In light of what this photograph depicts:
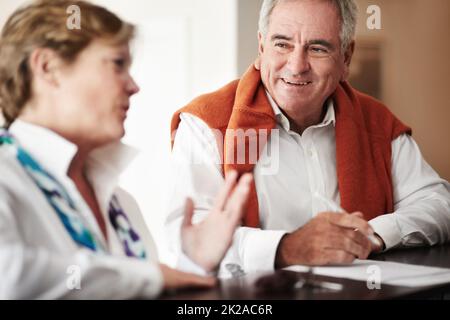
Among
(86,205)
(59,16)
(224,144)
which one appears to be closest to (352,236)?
(224,144)

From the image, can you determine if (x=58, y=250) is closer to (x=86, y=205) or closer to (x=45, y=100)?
(x=86, y=205)

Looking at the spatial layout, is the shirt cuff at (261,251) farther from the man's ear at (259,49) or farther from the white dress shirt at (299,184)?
the man's ear at (259,49)

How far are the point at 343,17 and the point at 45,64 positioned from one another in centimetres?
92

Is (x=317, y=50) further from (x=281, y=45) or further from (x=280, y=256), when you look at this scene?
(x=280, y=256)

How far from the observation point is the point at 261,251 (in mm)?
1358

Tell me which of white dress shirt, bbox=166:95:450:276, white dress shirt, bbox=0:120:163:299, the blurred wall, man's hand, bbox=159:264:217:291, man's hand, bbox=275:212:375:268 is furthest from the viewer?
the blurred wall

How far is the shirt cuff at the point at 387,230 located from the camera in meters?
1.50

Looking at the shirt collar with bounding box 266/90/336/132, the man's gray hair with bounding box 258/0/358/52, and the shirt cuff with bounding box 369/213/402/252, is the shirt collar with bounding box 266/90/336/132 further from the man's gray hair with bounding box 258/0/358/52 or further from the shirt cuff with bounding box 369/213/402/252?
the shirt cuff with bounding box 369/213/402/252

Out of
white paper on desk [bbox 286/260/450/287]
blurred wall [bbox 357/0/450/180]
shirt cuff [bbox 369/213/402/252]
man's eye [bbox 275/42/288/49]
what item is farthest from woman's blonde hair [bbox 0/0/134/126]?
blurred wall [bbox 357/0/450/180]

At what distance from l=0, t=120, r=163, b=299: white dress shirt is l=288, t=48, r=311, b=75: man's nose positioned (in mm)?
759

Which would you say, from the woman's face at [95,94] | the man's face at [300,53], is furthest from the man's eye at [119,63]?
the man's face at [300,53]

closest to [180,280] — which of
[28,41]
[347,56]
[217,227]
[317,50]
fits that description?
[217,227]

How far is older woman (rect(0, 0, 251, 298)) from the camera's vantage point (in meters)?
0.82

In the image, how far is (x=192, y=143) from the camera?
60.5 inches
